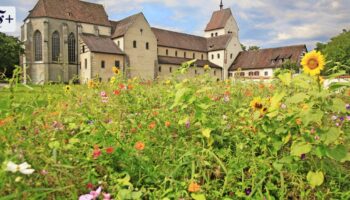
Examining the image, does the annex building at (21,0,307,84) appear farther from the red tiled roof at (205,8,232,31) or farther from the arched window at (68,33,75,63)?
the red tiled roof at (205,8,232,31)

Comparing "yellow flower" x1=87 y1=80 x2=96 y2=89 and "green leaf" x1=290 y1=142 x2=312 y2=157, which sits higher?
"yellow flower" x1=87 y1=80 x2=96 y2=89

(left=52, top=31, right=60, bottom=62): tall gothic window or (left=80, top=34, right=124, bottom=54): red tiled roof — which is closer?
(left=80, top=34, right=124, bottom=54): red tiled roof

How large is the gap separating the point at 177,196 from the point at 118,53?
35.8 metres

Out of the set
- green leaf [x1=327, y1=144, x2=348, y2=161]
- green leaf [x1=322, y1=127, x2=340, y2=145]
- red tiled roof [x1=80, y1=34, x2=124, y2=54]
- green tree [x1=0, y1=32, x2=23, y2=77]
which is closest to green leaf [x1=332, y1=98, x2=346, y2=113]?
green leaf [x1=322, y1=127, x2=340, y2=145]

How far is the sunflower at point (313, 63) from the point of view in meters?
1.66

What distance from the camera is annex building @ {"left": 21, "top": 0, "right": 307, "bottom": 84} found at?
35.0m

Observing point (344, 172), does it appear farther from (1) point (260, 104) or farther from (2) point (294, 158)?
(1) point (260, 104)

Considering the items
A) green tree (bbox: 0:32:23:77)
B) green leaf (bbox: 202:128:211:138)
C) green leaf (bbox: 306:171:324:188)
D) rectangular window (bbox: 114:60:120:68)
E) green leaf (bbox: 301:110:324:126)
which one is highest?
green tree (bbox: 0:32:23:77)

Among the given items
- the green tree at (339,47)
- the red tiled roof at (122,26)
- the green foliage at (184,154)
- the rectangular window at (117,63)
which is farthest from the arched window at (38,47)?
the green tree at (339,47)

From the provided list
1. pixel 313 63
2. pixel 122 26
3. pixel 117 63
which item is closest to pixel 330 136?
pixel 313 63

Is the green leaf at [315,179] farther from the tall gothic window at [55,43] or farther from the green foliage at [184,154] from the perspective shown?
the tall gothic window at [55,43]

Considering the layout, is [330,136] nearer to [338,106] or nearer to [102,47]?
[338,106]

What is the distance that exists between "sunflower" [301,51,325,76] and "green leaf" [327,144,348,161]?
44 centimetres

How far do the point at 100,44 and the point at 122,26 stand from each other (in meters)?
5.12
